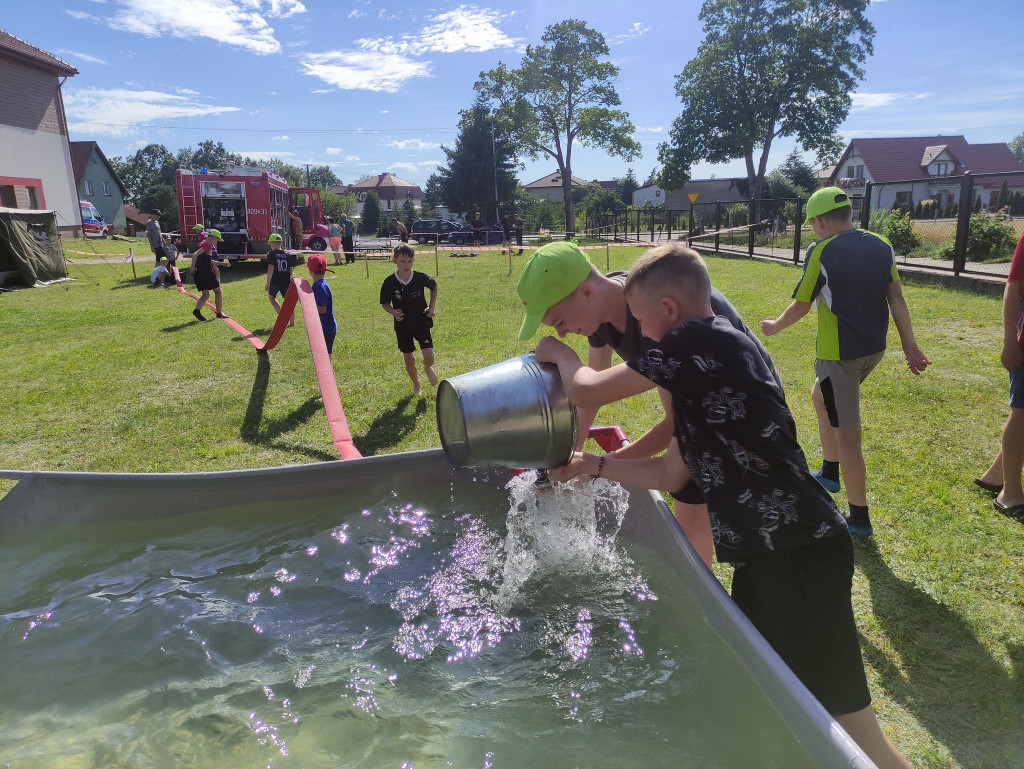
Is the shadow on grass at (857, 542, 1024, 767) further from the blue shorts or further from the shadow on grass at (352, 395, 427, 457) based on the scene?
the shadow on grass at (352, 395, 427, 457)

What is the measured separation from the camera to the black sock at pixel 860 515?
355 cm

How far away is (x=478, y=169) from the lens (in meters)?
52.5

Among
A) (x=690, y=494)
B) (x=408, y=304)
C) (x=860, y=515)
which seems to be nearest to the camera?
(x=690, y=494)

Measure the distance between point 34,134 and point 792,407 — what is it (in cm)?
3432

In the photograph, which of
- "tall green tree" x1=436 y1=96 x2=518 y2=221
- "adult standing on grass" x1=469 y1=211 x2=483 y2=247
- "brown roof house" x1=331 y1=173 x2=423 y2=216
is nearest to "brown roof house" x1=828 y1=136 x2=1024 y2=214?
"tall green tree" x1=436 y1=96 x2=518 y2=221

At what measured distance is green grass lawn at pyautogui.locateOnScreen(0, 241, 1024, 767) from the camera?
260cm

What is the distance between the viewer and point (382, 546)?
350 cm

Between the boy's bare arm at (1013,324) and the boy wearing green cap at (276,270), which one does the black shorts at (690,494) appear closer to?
the boy's bare arm at (1013,324)

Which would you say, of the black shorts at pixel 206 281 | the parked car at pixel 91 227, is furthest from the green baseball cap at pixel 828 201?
the parked car at pixel 91 227

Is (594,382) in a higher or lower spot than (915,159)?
lower

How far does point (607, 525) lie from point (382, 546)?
1.20 metres

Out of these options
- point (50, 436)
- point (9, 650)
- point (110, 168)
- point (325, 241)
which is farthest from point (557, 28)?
point (9, 650)

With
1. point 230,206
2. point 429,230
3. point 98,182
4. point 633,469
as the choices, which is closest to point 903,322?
point 633,469

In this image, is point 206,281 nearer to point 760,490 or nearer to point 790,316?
point 790,316
